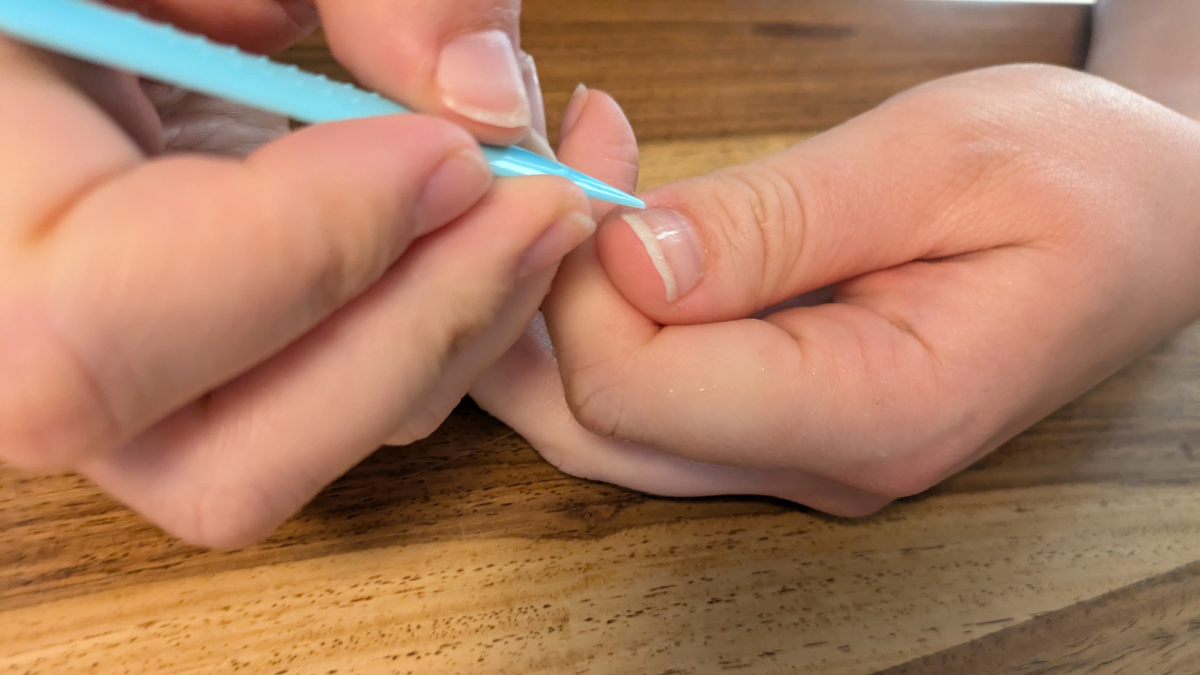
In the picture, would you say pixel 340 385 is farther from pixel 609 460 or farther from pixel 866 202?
pixel 866 202

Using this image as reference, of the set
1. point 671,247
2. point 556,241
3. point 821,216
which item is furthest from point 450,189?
point 821,216

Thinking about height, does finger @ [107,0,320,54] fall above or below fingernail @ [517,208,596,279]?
above

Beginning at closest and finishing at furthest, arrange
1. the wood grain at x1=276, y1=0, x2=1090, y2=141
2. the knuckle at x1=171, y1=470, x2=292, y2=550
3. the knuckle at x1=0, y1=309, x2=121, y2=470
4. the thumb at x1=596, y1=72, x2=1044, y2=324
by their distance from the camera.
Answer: the knuckle at x1=0, y1=309, x2=121, y2=470 < the knuckle at x1=171, y1=470, x2=292, y2=550 < the thumb at x1=596, y1=72, x2=1044, y2=324 < the wood grain at x1=276, y1=0, x2=1090, y2=141

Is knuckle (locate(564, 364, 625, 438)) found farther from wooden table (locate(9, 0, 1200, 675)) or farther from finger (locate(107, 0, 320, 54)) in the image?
finger (locate(107, 0, 320, 54))

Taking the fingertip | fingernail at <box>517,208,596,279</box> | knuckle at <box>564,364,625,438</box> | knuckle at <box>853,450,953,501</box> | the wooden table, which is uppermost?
the fingertip

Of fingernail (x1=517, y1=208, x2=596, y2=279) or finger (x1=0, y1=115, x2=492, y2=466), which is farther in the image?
fingernail (x1=517, y1=208, x2=596, y2=279)

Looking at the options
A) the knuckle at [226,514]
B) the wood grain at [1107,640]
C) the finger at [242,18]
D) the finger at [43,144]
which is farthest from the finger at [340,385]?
the wood grain at [1107,640]

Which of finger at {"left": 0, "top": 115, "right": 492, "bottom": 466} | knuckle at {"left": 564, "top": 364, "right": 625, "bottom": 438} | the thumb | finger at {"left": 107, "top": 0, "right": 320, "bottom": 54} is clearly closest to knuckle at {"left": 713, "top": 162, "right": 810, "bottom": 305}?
the thumb

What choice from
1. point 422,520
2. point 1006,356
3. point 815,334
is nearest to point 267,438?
point 422,520
